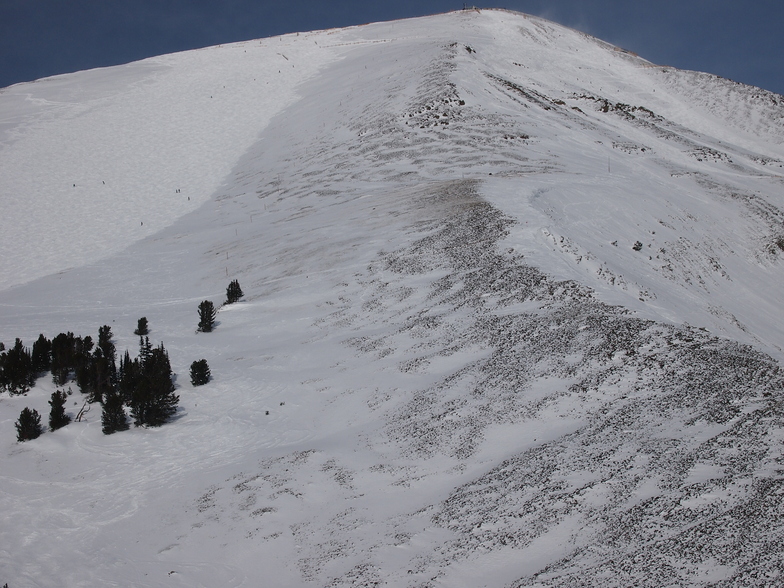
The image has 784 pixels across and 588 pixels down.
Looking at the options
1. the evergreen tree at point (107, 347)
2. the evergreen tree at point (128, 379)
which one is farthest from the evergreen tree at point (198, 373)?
the evergreen tree at point (107, 347)

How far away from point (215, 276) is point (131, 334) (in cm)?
502

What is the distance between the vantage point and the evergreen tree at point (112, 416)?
1211 cm

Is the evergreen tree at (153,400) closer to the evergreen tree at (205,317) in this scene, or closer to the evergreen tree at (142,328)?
the evergreen tree at (205,317)

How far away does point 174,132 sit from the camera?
1843 inches

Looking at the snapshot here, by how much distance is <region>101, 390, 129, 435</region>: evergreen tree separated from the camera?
12.1 meters

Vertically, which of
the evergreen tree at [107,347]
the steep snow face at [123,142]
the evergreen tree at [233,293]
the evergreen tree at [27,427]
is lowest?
the evergreen tree at [27,427]

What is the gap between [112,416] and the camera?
12125 millimetres

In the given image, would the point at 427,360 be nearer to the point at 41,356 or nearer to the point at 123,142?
the point at 41,356

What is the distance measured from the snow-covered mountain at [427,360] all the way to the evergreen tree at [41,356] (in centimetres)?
41

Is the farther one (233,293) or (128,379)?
(233,293)

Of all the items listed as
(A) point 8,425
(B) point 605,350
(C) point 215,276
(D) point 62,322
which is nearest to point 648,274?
(B) point 605,350

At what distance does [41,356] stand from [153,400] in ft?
15.3

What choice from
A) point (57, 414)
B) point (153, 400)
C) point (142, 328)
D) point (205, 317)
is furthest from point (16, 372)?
point (205, 317)

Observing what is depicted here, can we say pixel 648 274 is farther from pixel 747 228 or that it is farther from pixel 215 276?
pixel 215 276
